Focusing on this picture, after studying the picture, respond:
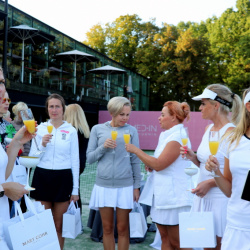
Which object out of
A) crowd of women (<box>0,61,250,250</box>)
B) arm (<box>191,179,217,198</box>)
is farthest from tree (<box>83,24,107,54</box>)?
arm (<box>191,179,217,198</box>)

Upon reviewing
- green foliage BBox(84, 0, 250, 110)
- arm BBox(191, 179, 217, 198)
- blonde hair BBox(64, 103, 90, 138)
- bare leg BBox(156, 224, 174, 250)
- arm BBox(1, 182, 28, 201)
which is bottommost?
bare leg BBox(156, 224, 174, 250)

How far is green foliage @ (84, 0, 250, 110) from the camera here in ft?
111

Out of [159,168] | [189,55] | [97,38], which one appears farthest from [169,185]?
[97,38]

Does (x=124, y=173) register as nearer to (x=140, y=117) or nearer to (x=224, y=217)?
(x=224, y=217)

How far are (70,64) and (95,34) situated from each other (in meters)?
23.4

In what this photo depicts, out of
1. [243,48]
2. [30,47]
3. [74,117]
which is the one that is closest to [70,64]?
[30,47]

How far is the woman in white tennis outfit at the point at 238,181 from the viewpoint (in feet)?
7.46

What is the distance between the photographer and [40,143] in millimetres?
3982

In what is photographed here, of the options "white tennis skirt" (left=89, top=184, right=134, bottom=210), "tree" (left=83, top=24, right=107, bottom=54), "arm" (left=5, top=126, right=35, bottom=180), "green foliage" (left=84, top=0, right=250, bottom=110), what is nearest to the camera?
"arm" (left=5, top=126, right=35, bottom=180)

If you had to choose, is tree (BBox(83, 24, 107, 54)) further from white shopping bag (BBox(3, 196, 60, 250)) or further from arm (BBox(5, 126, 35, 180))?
white shopping bag (BBox(3, 196, 60, 250))

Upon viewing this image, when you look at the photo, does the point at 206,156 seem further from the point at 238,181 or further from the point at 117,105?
the point at 117,105

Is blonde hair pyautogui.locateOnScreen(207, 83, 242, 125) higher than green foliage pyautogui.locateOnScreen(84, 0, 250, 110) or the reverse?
the reverse

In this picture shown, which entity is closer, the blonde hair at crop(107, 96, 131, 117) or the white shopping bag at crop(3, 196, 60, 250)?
the white shopping bag at crop(3, 196, 60, 250)

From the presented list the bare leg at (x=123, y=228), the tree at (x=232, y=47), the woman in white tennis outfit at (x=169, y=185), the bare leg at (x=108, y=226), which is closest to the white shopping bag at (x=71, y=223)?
the bare leg at (x=108, y=226)
